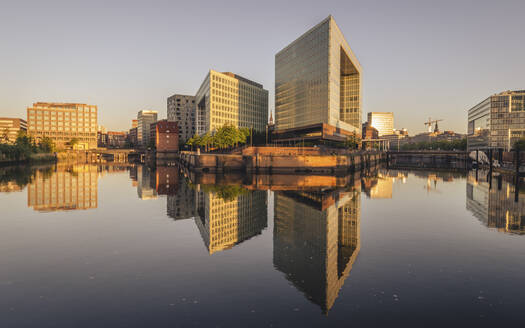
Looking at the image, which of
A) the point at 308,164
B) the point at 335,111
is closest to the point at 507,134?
the point at 335,111

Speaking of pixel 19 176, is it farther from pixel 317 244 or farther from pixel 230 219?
pixel 317 244

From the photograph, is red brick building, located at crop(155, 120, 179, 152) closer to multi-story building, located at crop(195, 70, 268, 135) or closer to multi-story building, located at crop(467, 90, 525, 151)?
multi-story building, located at crop(195, 70, 268, 135)

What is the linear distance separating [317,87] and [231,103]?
57.7 meters

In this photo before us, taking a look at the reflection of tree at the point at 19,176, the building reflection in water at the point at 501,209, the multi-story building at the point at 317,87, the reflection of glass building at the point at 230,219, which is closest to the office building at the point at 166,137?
the multi-story building at the point at 317,87

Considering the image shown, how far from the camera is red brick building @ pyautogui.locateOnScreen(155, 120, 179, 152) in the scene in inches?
6905

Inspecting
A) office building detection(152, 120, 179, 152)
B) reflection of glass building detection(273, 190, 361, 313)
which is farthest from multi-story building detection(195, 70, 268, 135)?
reflection of glass building detection(273, 190, 361, 313)

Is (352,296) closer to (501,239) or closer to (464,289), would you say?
(464,289)

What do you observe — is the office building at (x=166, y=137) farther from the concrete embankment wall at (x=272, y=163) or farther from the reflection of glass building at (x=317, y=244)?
the reflection of glass building at (x=317, y=244)

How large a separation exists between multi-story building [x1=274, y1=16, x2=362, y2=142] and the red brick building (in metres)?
66.0

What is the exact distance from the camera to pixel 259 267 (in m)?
14.6

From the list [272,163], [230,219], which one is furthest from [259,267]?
[272,163]

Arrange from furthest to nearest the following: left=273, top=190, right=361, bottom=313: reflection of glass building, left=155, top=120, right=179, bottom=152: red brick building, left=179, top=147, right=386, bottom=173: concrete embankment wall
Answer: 1. left=155, top=120, right=179, bottom=152: red brick building
2. left=179, top=147, right=386, bottom=173: concrete embankment wall
3. left=273, top=190, right=361, bottom=313: reflection of glass building

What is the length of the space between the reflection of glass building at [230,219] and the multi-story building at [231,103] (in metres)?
109

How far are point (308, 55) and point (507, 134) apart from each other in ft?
397
